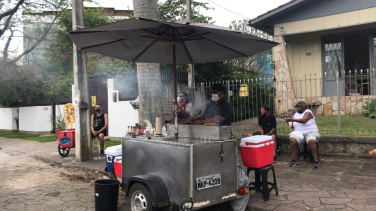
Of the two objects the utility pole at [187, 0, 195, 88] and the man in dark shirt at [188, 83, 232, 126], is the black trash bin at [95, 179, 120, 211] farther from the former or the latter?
the utility pole at [187, 0, 195, 88]

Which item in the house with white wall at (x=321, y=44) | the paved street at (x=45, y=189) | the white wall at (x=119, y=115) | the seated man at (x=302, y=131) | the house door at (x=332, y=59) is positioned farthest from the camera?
the house door at (x=332, y=59)

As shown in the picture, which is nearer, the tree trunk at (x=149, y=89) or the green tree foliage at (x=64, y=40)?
the tree trunk at (x=149, y=89)

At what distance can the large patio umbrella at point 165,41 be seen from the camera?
4.14m

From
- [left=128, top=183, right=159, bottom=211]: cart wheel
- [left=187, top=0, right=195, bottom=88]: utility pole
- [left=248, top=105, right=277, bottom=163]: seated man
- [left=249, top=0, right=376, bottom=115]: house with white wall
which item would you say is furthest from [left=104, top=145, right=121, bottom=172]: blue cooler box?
[left=249, top=0, right=376, bottom=115]: house with white wall

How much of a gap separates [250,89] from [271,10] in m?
4.29

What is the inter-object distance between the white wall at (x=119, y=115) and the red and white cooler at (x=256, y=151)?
22.8 feet

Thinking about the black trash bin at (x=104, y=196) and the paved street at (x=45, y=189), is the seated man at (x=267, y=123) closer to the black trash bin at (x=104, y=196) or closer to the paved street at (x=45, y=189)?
the paved street at (x=45, y=189)

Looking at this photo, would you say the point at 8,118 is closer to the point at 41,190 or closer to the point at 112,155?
the point at 41,190

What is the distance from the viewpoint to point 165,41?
512 centimetres

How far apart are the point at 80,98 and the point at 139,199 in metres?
4.92

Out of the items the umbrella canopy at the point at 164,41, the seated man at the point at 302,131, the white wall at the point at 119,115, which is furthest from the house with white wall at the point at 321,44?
the umbrella canopy at the point at 164,41

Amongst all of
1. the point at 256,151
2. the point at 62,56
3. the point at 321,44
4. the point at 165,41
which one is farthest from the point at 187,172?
the point at 62,56

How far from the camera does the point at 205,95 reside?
972 cm

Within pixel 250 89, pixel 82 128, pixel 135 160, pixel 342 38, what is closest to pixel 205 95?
pixel 250 89
